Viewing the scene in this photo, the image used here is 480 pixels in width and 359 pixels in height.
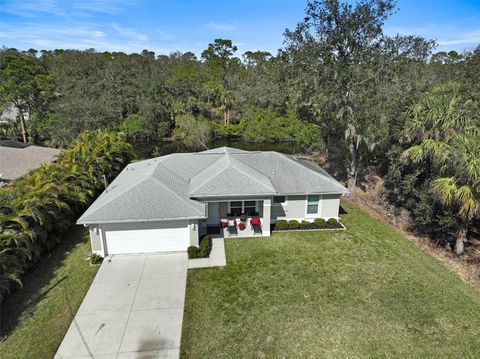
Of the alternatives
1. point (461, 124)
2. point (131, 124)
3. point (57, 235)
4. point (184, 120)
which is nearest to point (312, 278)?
point (461, 124)

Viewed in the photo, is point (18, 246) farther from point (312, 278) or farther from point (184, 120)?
point (184, 120)

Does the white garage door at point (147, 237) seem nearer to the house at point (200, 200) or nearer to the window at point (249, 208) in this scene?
the house at point (200, 200)

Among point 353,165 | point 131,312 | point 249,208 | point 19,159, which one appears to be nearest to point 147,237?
→ point 131,312

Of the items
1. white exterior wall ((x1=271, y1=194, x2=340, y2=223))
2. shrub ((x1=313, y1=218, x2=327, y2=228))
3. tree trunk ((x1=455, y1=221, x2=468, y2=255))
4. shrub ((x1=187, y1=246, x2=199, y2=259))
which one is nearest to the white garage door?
shrub ((x1=187, y1=246, x2=199, y2=259))

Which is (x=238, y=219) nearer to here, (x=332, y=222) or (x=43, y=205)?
(x=332, y=222)

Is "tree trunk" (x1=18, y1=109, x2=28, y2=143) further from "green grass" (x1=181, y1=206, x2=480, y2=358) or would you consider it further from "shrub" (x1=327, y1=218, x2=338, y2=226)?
"shrub" (x1=327, y1=218, x2=338, y2=226)
